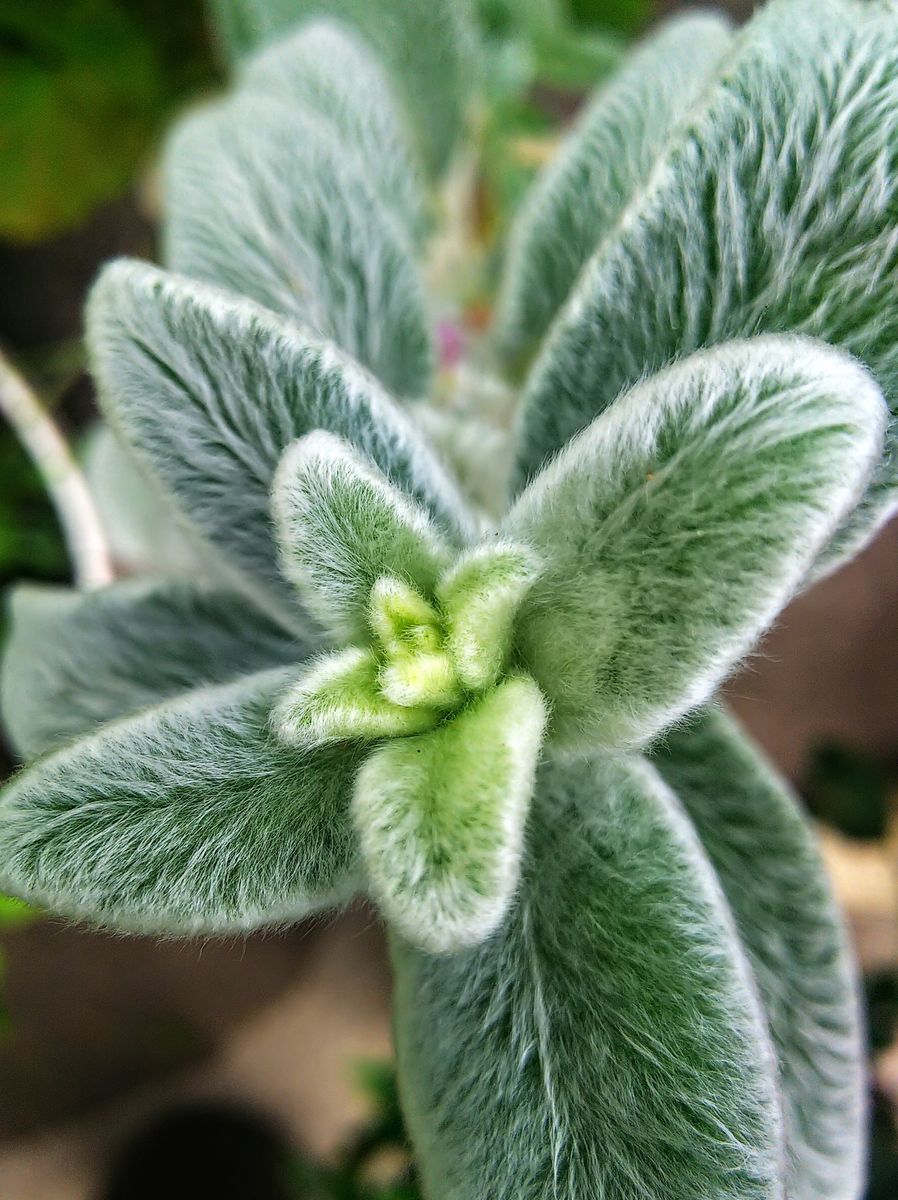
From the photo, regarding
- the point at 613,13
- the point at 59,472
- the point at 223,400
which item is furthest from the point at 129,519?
the point at 613,13

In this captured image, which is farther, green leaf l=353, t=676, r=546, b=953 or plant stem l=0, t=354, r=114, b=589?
plant stem l=0, t=354, r=114, b=589

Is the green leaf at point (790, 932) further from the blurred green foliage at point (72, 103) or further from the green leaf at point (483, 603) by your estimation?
the blurred green foliage at point (72, 103)

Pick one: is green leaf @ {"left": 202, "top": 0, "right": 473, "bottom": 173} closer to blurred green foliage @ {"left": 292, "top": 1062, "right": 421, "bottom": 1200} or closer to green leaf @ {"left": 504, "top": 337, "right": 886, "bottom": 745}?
green leaf @ {"left": 504, "top": 337, "right": 886, "bottom": 745}

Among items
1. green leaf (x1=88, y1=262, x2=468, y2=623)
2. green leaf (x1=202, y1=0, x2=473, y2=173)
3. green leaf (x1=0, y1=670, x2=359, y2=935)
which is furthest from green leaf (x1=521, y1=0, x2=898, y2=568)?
green leaf (x1=202, y1=0, x2=473, y2=173)

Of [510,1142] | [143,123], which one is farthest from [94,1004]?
[143,123]

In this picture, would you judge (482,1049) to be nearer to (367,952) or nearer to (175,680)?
(175,680)

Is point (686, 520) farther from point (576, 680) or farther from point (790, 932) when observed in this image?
point (790, 932)
